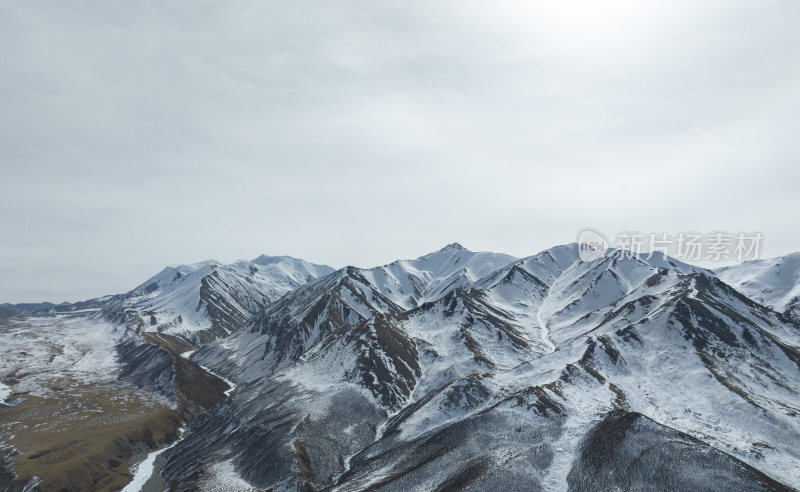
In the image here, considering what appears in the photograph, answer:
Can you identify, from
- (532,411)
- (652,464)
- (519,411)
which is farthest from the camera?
(519,411)

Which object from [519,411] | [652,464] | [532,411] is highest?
[519,411]

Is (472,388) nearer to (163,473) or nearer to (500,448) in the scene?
(500,448)

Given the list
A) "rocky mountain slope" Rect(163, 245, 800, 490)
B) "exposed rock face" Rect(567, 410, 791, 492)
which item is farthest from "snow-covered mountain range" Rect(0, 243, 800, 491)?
"rocky mountain slope" Rect(163, 245, 800, 490)

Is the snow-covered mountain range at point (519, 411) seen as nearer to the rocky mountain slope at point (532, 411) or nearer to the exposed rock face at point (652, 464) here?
the exposed rock face at point (652, 464)

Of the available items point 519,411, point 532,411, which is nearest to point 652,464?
point 532,411

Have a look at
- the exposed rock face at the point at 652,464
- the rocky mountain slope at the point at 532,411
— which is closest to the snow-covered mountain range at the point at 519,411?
the exposed rock face at the point at 652,464

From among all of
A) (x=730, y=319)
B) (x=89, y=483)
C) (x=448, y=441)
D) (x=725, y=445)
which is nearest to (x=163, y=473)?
(x=89, y=483)

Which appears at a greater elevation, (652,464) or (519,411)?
(519,411)

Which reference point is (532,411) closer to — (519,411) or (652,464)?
(519,411)

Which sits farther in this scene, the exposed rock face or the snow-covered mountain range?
the snow-covered mountain range

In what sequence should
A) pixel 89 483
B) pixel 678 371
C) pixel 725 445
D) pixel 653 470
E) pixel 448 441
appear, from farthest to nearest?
1. pixel 678 371
2. pixel 89 483
3. pixel 448 441
4. pixel 725 445
5. pixel 653 470

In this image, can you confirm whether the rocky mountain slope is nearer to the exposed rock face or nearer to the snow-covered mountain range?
the exposed rock face
